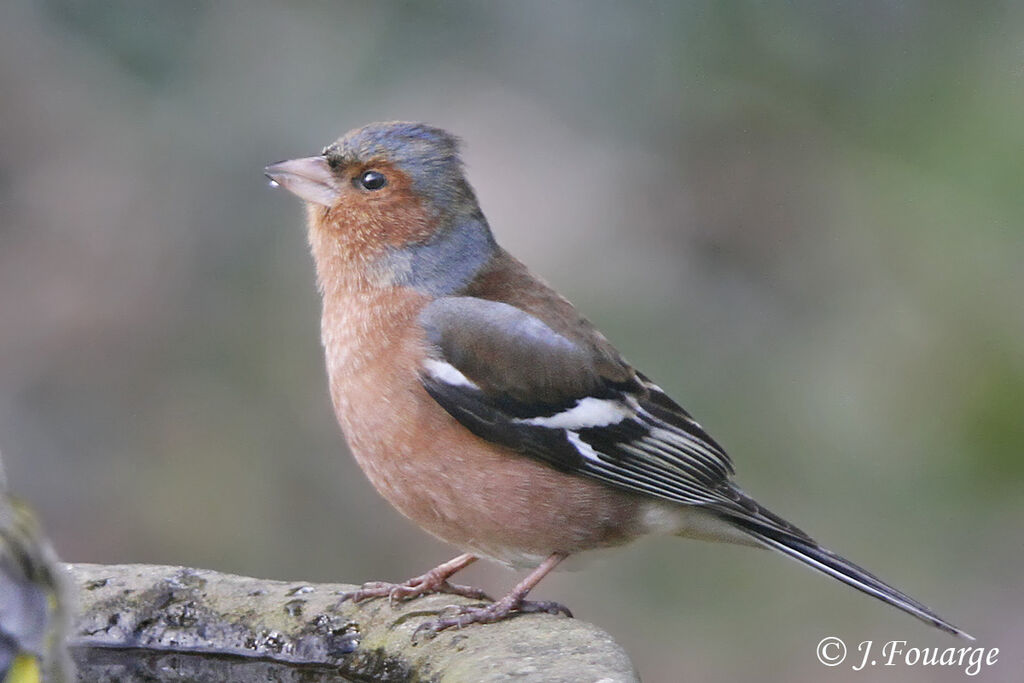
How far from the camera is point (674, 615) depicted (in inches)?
186

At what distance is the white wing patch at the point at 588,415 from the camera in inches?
124

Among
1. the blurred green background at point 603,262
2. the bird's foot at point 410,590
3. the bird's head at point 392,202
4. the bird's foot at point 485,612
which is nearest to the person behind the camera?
the bird's foot at point 485,612

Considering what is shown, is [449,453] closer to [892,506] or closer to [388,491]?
[388,491]

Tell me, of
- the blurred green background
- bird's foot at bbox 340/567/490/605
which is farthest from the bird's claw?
the blurred green background

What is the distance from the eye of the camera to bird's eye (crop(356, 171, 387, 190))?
3467 millimetres

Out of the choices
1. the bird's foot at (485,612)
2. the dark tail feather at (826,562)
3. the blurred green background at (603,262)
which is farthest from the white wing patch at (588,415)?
the blurred green background at (603,262)

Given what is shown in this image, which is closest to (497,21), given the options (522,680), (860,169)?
(860,169)

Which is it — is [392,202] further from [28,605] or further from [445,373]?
Result: [28,605]

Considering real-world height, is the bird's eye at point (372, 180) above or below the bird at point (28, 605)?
above

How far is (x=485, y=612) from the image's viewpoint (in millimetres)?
2693

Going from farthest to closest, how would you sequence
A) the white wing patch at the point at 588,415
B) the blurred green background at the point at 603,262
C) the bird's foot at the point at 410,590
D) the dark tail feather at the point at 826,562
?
1. the blurred green background at the point at 603,262
2. the white wing patch at the point at 588,415
3. the dark tail feather at the point at 826,562
4. the bird's foot at the point at 410,590

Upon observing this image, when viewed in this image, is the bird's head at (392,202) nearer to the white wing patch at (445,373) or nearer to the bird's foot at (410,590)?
the white wing patch at (445,373)

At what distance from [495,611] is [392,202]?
1165 mm

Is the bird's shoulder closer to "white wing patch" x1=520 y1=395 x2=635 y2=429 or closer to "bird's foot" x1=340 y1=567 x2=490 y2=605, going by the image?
"white wing patch" x1=520 y1=395 x2=635 y2=429
